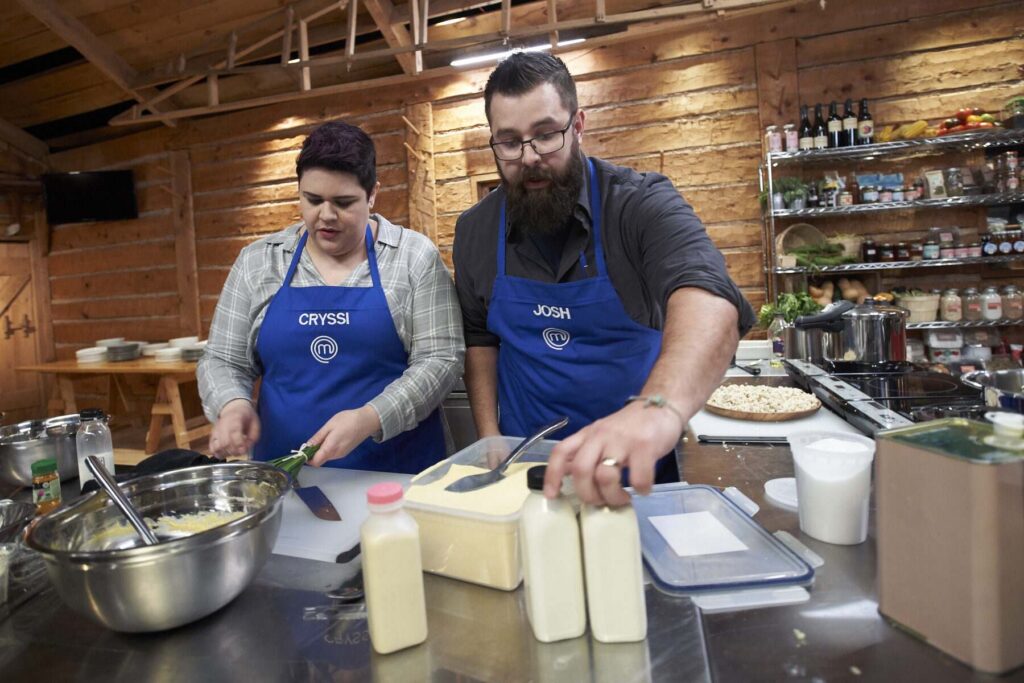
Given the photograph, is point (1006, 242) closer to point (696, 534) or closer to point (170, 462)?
point (696, 534)

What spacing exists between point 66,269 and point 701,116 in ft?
23.9

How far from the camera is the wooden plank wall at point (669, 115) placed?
442cm

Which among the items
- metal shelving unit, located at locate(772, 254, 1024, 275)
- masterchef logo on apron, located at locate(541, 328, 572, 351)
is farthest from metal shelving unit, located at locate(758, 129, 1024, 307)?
masterchef logo on apron, located at locate(541, 328, 572, 351)

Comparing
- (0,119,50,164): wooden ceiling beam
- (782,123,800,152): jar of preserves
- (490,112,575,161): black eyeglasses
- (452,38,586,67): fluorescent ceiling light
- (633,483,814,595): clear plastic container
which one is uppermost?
(0,119,50,164): wooden ceiling beam

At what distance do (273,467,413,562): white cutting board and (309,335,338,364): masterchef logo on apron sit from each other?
16.6 inches

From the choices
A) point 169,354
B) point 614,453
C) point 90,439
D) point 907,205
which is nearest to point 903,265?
point 907,205

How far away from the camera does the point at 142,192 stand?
699 centimetres

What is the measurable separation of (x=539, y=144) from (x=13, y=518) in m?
1.31

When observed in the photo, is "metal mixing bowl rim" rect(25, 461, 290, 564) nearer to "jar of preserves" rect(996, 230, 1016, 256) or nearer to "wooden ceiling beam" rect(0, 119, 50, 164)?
"jar of preserves" rect(996, 230, 1016, 256)

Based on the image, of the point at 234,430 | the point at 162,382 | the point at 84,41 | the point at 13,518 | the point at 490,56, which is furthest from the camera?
the point at 84,41

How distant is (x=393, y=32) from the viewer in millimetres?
5074

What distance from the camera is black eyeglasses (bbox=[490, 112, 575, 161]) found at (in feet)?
4.90

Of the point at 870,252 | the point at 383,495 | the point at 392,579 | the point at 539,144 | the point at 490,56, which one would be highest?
the point at 490,56

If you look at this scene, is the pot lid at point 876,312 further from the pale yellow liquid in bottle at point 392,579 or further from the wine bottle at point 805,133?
the wine bottle at point 805,133
